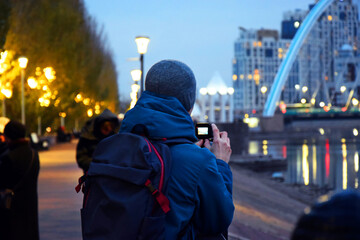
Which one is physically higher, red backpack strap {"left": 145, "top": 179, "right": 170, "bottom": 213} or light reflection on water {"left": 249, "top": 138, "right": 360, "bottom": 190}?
red backpack strap {"left": 145, "top": 179, "right": 170, "bottom": 213}

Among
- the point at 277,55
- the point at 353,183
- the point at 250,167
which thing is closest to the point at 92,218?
the point at 353,183

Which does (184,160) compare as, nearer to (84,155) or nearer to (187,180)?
(187,180)

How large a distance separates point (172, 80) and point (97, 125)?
6145 mm

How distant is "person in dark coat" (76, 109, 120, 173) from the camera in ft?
27.4

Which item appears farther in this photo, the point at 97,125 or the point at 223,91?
the point at 223,91

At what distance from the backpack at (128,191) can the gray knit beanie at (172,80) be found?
30 centimetres

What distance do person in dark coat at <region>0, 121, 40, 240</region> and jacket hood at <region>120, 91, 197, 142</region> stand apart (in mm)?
3744

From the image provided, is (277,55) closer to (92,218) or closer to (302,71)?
(302,71)

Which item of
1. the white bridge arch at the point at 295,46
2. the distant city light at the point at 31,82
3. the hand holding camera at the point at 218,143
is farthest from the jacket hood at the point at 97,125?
the white bridge arch at the point at 295,46

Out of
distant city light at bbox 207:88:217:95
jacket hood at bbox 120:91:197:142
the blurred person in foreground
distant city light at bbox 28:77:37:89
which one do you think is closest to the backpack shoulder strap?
jacket hood at bbox 120:91:197:142

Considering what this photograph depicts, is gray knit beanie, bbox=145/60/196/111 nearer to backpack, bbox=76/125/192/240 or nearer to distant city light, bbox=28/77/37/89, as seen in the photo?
backpack, bbox=76/125/192/240

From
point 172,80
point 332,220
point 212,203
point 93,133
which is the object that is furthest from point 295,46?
point 332,220

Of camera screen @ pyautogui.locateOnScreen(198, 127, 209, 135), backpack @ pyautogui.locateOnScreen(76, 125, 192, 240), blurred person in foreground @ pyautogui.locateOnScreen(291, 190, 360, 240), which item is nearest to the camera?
blurred person in foreground @ pyautogui.locateOnScreen(291, 190, 360, 240)

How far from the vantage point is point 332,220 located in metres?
0.95
